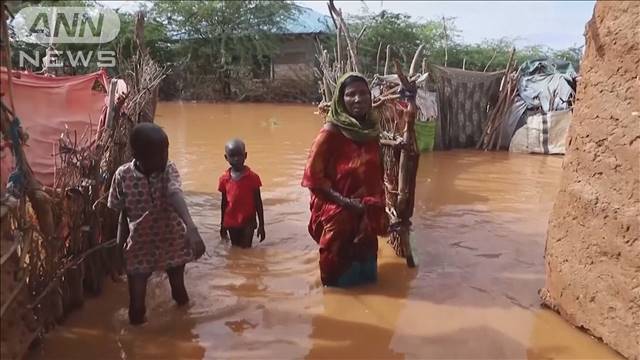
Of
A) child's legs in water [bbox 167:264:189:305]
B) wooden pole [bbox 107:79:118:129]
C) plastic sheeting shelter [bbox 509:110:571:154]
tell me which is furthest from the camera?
plastic sheeting shelter [bbox 509:110:571:154]

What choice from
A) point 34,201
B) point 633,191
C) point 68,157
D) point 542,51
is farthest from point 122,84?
point 542,51

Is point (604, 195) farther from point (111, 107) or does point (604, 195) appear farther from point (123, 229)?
point (111, 107)

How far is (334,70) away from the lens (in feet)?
20.1

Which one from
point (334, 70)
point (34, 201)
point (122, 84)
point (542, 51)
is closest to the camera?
point (34, 201)

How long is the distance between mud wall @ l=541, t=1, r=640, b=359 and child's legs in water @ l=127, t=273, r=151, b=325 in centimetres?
268

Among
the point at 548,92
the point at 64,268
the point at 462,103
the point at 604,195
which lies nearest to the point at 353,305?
the point at 604,195

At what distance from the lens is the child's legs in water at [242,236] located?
5266mm

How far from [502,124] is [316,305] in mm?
9151

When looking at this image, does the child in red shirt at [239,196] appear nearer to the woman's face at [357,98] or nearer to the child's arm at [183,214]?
the woman's face at [357,98]

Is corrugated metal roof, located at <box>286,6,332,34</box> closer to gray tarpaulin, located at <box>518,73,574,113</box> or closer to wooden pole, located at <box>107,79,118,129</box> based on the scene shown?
gray tarpaulin, located at <box>518,73,574,113</box>

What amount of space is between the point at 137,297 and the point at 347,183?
1.61 metres

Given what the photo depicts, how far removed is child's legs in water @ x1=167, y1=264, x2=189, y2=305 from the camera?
12.4 feet

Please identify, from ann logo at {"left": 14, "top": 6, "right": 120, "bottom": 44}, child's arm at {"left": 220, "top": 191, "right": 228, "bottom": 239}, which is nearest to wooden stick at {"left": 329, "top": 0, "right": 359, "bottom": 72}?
child's arm at {"left": 220, "top": 191, "right": 228, "bottom": 239}

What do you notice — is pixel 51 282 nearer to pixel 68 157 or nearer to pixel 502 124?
pixel 68 157
